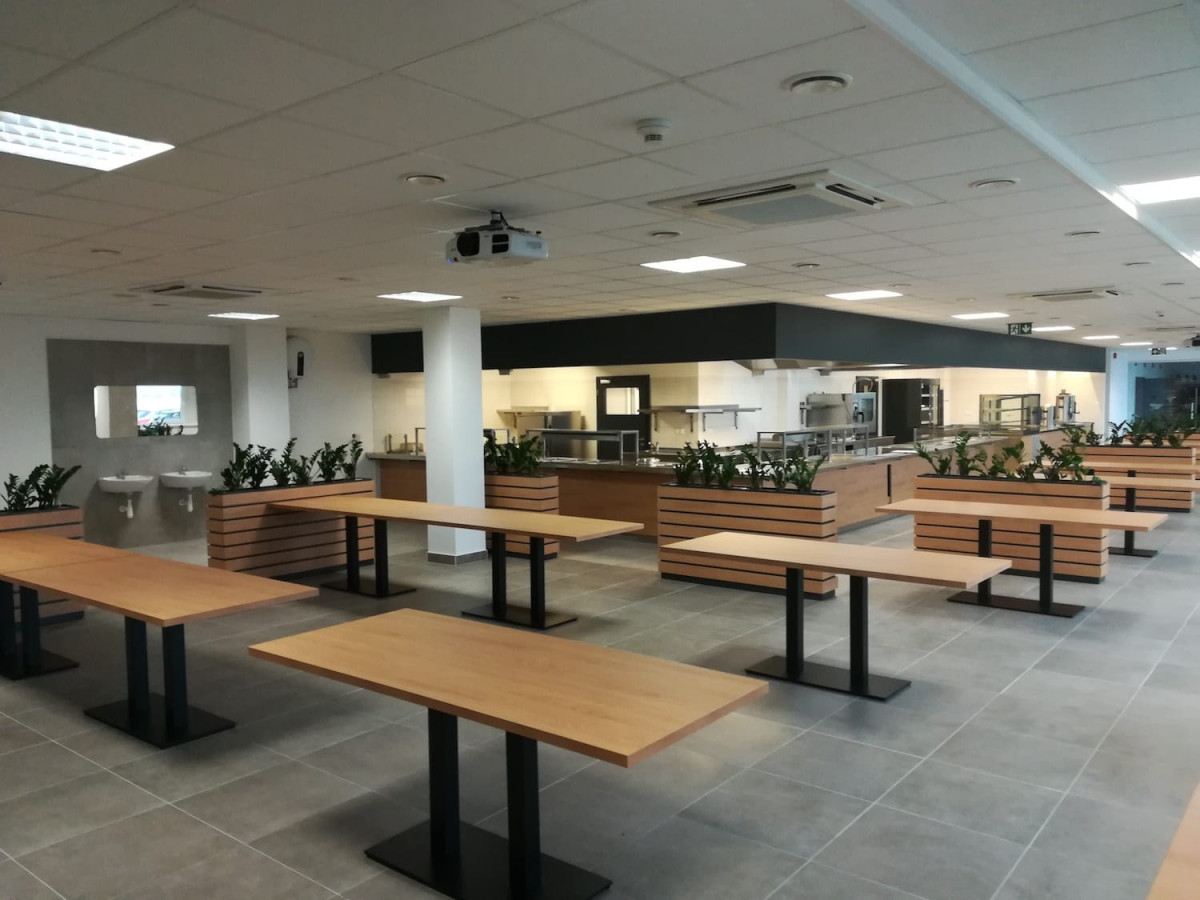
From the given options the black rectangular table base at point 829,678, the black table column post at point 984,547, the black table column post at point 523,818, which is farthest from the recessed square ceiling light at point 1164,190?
the black table column post at point 523,818

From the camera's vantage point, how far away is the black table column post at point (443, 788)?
3.08 m

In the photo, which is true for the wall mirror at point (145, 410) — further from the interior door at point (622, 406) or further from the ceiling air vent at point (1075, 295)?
the ceiling air vent at point (1075, 295)

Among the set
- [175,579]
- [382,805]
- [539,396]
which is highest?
[539,396]

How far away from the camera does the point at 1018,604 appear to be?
666cm

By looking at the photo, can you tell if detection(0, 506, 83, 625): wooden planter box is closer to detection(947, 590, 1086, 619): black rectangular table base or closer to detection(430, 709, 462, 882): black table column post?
detection(430, 709, 462, 882): black table column post

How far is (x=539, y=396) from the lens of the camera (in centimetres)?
1306

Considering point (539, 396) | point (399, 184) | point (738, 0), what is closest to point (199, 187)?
point (399, 184)

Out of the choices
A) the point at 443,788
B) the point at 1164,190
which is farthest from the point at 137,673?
the point at 1164,190

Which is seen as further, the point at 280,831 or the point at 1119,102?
the point at 280,831

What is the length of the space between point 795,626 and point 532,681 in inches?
104

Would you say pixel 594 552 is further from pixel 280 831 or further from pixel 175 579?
pixel 280 831

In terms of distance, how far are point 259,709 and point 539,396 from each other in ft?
28.6

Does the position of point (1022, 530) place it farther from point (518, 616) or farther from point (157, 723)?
point (157, 723)

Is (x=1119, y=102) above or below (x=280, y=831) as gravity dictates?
above
